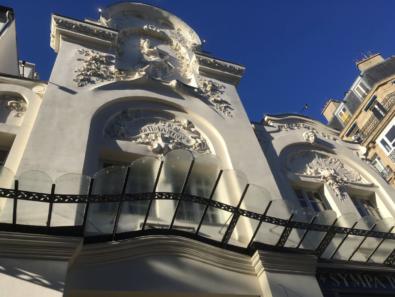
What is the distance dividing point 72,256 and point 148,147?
452cm

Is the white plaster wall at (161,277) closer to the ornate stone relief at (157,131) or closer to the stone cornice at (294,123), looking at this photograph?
the ornate stone relief at (157,131)

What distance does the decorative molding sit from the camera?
43.2ft

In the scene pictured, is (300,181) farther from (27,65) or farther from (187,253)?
(27,65)

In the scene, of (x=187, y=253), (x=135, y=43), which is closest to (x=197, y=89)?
(x=135, y=43)

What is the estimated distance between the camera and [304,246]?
8.42 m

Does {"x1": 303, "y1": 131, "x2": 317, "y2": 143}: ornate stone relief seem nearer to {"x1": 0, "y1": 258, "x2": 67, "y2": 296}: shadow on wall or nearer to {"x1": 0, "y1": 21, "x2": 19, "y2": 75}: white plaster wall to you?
{"x1": 0, "y1": 258, "x2": 67, "y2": 296}: shadow on wall

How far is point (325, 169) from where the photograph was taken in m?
13.2

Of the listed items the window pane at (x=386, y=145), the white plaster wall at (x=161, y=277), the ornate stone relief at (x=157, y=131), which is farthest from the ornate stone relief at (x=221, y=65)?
the window pane at (x=386, y=145)

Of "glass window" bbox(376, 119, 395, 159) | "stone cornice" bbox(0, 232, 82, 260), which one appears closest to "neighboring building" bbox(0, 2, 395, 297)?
"stone cornice" bbox(0, 232, 82, 260)

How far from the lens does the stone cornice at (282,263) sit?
295 inches

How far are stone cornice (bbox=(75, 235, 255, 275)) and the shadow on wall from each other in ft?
1.81

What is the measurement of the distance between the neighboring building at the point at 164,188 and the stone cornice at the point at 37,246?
2cm

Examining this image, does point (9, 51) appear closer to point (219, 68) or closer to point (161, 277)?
point (219, 68)

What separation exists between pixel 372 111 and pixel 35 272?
1220 inches
